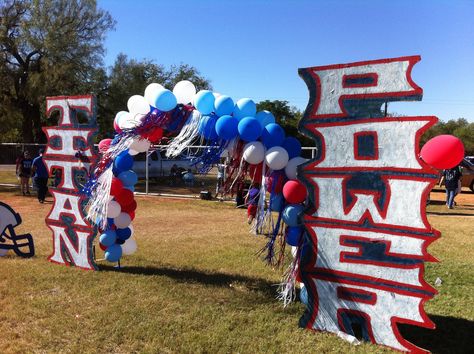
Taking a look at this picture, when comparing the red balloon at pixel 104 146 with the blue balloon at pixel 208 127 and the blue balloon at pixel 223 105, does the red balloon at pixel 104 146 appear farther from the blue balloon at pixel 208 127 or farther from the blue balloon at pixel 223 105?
the blue balloon at pixel 223 105

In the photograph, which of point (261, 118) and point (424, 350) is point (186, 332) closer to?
point (424, 350)

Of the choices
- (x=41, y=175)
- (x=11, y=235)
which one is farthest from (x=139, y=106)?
(x=41, y=175)

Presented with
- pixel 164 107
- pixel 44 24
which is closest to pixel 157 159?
pixel 44 24

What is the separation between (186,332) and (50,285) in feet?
7.81

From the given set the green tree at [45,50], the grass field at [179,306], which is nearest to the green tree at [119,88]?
the green tree at [45,50]

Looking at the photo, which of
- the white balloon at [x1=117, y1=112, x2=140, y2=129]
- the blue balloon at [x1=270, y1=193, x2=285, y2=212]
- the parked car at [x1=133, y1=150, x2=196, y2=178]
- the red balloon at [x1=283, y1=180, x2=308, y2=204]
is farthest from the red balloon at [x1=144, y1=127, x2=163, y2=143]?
the parked car at [x1=133, y1=150, x2=196, y2=178]

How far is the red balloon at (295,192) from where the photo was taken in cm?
446

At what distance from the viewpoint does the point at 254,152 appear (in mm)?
4551

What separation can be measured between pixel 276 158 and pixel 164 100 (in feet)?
5.26

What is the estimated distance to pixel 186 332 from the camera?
4.15 metres

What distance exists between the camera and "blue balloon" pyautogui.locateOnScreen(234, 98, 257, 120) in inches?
190

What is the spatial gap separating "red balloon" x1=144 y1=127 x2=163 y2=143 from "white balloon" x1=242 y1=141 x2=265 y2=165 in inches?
53.9

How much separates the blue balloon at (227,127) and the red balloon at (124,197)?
2003mm

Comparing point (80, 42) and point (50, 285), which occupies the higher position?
point (80, 42)
